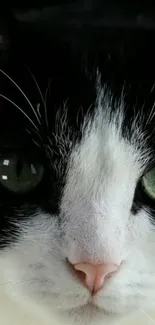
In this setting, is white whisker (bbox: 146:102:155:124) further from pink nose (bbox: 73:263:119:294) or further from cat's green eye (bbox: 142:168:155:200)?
pink nose (bbox: 73:263:119:294)

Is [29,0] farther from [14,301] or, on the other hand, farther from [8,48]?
[14,301]

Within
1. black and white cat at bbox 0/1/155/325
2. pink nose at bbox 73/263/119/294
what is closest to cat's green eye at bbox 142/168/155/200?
black and white cat at bbox 0/1/155/325

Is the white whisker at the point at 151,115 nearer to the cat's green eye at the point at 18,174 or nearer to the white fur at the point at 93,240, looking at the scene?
the white fur at the point at 93,240

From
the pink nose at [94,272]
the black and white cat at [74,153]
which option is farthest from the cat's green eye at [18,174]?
the pink nose at [94,272]

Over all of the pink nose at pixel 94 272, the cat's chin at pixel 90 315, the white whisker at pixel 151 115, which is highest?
the white whisker at pixel 151 115

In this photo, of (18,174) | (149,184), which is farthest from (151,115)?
(18,174)

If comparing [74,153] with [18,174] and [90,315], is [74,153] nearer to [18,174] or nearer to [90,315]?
[18,174]

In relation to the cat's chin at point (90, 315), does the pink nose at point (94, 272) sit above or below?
above

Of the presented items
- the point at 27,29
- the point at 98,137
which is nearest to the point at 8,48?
the point at 27,29
